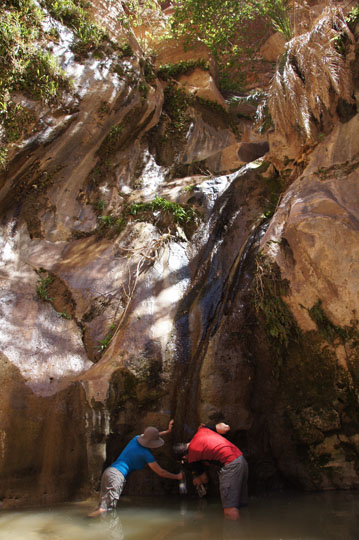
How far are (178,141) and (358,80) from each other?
18.9ft

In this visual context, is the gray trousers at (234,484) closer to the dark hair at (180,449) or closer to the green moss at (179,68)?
the dark hair at (180,449)

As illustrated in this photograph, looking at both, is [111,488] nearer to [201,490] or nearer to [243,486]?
[201,490]

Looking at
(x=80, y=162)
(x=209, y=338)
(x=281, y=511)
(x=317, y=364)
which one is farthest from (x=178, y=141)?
(x=281, y=511)

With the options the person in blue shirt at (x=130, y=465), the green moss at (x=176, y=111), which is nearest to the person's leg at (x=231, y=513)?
the person in blue shirt at (x=130, y=465)

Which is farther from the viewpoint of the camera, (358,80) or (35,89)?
(35,89)

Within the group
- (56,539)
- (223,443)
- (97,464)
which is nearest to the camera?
(56,539)

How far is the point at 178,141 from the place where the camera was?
40.7 feet

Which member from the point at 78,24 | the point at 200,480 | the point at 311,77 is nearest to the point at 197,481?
the point at 200,480

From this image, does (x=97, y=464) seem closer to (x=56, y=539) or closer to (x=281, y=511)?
(x=56, y=539)

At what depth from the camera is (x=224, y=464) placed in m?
5.55

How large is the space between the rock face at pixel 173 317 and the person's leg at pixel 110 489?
0.70m

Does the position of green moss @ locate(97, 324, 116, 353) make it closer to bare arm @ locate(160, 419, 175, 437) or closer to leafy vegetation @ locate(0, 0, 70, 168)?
bare arm @ locate(160, 419, 175, 437)

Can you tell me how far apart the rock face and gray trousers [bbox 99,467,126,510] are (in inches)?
27.5

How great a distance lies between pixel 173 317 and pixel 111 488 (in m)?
2.91
